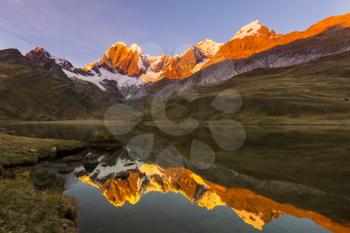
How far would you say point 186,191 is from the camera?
3584 centimetres

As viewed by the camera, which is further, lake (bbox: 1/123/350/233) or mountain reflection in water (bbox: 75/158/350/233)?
mountain reflection in water (bbox: 75/158/350/233)

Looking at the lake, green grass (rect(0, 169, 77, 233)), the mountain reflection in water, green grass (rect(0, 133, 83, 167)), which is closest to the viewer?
green grass (rect(0, 169, 77, 233))

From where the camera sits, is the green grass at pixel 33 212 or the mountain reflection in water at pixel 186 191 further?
the mountain reflection in water at pixel 186 191

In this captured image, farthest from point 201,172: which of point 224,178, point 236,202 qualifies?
point 236,202

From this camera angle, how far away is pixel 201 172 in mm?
45781

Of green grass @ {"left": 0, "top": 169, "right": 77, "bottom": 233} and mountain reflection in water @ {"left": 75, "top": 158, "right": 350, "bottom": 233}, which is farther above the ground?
green grass @ {"left": 0, "top": 169, "right": 77, "bottom": 233}

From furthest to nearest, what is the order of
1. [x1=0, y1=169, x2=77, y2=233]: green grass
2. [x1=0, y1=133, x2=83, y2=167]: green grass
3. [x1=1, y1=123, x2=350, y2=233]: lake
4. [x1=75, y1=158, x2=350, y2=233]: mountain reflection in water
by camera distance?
[x1=0, y1=133, x2=83, y2=167]: green grass
[x1=75, y1=158, x2=350, y2=233]: mountain reflection in water
[x1=1, y1=123, x2=350, y2=233]: lake
[x1=0, y1=169, x2=77, y2=233]: green grass

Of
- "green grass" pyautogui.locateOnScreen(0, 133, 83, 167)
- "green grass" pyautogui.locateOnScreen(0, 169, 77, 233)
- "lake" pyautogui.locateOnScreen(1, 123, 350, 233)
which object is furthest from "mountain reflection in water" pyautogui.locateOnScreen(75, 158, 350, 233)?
"green grass" pyautogui.locateOnScreen(0, 133, 83, 167)

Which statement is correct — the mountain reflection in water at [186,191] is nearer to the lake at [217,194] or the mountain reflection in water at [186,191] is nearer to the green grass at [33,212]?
the lake at [217,194]

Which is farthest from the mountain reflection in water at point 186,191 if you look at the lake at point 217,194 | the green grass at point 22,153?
the green grass at point 22,153

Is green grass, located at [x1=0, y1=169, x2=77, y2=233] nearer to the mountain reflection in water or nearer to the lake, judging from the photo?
the lake

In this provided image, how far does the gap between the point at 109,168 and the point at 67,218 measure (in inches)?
1073

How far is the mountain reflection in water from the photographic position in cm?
2736

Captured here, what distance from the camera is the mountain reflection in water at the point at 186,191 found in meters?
27.4
